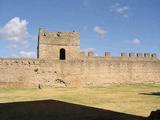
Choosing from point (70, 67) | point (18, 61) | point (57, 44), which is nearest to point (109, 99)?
point (70, 67)

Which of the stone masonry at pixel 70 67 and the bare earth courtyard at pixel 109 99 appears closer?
the bare earth courtyard at pixel 109 99

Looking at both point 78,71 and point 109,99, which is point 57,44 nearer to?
point 78,71

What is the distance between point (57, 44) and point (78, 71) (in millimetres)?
3904

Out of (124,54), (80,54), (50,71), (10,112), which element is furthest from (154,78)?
(10,112)

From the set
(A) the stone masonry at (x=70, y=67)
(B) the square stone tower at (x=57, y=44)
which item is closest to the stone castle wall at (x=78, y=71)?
(A) the stone masonry at (x=70, y=67)

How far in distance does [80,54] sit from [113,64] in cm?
350

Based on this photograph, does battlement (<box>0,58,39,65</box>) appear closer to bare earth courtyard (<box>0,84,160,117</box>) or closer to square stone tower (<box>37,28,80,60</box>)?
square stone tower (<box>37,28,80,60</box>)

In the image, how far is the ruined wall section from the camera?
95.0 ft

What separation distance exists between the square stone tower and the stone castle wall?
5.14 ft

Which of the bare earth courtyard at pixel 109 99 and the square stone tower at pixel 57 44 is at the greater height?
the square stone tower at pixel 57 44

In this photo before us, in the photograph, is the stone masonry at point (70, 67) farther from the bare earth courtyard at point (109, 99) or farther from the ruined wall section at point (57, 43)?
the bare earth courtyard at point (109, 99)

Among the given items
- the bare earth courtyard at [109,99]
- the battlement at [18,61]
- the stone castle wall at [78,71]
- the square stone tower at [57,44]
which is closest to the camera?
the bare earth courtyard at [109,99]

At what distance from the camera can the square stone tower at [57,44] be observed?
28.9m

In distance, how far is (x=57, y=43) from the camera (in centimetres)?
2925
